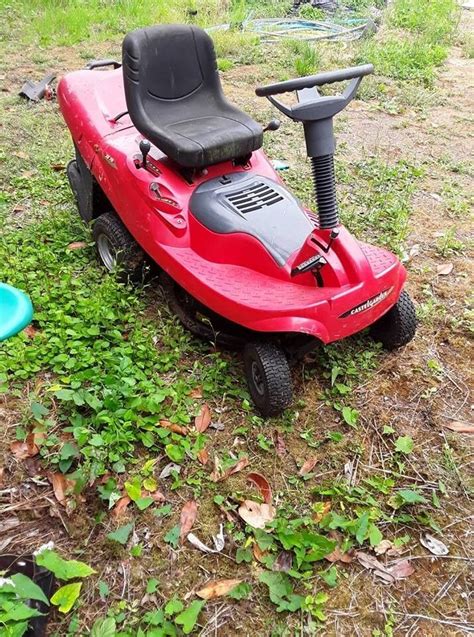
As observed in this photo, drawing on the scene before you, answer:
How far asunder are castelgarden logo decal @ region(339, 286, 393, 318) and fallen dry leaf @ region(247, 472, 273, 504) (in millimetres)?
624

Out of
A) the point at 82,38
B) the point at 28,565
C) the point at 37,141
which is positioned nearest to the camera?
the point at 28,565

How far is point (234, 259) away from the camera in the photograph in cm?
221

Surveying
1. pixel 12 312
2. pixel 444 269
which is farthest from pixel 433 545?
pixel 444 269

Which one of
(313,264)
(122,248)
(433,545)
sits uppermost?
(313,264)

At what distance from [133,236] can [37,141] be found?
1907 millimetres

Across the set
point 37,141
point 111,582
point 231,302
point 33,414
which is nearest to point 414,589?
point 111,582

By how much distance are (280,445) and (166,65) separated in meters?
1.67

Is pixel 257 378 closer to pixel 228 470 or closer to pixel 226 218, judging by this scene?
pixel 228 470

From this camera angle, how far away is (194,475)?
197cm

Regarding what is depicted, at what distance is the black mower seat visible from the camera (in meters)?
2.30

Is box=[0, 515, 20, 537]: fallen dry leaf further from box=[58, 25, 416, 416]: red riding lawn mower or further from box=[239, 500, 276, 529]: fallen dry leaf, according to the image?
box=[58, 25, 416, 416]: red riding lawn mower

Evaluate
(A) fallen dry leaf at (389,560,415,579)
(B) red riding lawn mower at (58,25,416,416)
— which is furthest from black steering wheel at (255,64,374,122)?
(A) fallen dry leaf at (389,560,415,579)

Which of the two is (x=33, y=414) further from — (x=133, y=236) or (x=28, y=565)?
(x=133, y=236)

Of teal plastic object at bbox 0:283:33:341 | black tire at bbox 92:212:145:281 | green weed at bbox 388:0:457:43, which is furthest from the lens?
green weed at bbox 388:0:457:43
